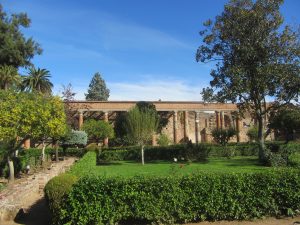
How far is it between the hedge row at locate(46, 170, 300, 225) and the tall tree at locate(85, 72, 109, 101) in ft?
215

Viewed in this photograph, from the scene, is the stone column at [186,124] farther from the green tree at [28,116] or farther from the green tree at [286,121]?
the green tree at [28,116]

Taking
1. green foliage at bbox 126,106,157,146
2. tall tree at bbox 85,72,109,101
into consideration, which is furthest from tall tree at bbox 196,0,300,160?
tall tree at bbox 85,72,109,101

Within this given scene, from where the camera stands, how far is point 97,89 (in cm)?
7519

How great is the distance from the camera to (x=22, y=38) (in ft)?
109

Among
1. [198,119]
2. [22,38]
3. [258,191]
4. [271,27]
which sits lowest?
[258,191]

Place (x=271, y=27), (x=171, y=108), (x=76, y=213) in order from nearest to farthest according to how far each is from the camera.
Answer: (x=76, y=213) → (x=271, y=27) → (x=171, y=108)

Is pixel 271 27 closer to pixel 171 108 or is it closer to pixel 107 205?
pixel 107 205

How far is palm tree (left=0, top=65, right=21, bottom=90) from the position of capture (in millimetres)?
33312

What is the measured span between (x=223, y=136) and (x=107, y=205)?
2673cm

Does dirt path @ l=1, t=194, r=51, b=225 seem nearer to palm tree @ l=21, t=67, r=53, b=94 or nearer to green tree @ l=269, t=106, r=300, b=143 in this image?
green tree @ l=269, t=106, r=300, b=143

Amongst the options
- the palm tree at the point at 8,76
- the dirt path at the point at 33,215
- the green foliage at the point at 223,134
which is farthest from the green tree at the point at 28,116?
the green foliage at the point at 223,134

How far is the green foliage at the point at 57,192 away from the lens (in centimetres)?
873

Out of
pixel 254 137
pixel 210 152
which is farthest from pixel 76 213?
pixel 254 137

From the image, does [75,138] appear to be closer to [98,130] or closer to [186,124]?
[98,130]
